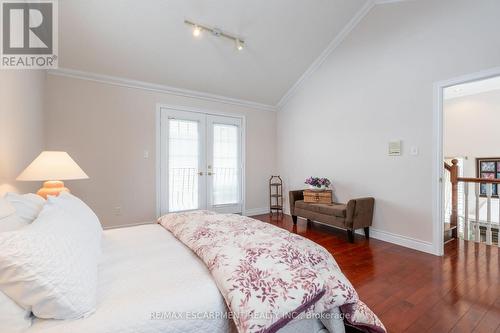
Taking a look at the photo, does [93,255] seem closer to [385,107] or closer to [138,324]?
[138,324]

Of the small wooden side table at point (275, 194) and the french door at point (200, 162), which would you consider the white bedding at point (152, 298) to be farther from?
the small wooden side table at point (275, 194)

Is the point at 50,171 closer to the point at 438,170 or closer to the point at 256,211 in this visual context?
the point at 256,211

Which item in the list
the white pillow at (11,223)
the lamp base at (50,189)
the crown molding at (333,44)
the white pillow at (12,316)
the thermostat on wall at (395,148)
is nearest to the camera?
the white pillow at (12,316)

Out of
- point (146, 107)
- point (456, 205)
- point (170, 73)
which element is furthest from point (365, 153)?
point (146, 107)

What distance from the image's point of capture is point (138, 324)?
80 cm

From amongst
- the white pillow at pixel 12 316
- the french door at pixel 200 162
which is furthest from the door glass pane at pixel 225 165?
the white pillow at pixel 12 316

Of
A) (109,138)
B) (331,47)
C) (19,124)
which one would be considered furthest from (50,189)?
(331,47)

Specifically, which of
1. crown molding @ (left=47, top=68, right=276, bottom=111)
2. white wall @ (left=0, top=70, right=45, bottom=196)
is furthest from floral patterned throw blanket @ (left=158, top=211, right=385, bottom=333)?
crown molding @ (left=47, top=68, right=276, bottom=111)

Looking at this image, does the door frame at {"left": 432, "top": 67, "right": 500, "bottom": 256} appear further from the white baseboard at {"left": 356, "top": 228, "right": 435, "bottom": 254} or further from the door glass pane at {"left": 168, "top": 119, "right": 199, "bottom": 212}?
the door glass pane at {"left": 168, "top": 119, "right": 199, "bottom": 212}

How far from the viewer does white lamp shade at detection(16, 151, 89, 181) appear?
2029 millimetres

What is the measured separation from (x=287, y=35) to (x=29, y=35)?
312 centimetres

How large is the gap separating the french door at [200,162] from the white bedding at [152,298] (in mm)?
2697

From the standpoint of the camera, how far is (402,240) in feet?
10.0
